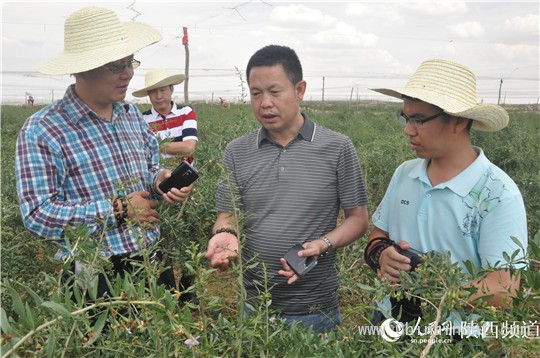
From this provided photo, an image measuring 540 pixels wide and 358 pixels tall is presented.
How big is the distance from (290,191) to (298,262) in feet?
1.02

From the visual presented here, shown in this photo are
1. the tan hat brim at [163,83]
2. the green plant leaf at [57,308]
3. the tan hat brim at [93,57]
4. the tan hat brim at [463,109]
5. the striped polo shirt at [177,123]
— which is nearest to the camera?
the green plant leaf at [57,308]

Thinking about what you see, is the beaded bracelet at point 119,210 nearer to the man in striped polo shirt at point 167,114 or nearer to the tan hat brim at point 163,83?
the man in striped polo shirt at point 167,114

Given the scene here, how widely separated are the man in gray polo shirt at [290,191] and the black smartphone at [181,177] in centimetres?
13

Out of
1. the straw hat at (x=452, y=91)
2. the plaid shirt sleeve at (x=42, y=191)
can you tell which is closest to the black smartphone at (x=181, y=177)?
the plaid shirt sleeve at (x=42, y=191)

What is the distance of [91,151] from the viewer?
1810 mm

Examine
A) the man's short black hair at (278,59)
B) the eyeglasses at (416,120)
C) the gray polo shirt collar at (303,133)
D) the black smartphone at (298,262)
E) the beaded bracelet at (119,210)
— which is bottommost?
the black smartphone at (298,262)

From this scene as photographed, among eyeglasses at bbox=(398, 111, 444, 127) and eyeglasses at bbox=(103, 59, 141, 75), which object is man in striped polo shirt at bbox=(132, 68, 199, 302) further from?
eyeglasses at bbox=(398, 111, 444, 127)

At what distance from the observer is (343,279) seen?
2.44 m

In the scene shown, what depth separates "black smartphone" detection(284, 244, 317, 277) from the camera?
168 centimetres

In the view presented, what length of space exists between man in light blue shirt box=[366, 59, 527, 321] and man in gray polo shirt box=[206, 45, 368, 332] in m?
0.19

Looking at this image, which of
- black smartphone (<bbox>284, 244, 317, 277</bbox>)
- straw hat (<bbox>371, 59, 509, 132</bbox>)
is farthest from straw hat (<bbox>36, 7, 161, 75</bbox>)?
straw hat (<bbox>371, 59, 509, 132</bbox>)

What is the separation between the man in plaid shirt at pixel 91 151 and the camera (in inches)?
66.1

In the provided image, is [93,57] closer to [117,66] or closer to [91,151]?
[117,66]

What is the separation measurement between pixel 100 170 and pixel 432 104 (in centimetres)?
117
